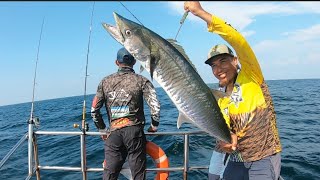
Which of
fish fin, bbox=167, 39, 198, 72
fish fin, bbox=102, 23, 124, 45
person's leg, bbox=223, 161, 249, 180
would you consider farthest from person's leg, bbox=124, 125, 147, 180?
fish fin, bbox=102, 23, 124, 45

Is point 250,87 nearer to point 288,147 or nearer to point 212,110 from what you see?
point 212,110

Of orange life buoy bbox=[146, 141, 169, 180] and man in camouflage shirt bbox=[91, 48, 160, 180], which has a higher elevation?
man in camouflage shirt bbox=[91, 48, 160, 180]

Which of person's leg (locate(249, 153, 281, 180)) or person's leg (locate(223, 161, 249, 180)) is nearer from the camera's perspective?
person's leg (locate(249, 153, 281, 180))

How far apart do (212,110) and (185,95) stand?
1.11ft

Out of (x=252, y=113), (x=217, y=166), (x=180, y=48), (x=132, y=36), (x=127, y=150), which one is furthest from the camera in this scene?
(x=127, y=150)

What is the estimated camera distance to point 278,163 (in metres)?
3.29

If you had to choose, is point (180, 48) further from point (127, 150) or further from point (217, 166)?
point (127, 150)

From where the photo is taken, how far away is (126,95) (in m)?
4.74

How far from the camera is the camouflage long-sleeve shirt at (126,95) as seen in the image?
4748 mm

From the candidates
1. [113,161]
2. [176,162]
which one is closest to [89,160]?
[176,162]

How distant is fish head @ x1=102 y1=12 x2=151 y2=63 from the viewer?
8.45ft

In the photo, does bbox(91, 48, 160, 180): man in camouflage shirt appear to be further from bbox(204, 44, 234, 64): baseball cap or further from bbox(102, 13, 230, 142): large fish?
bbox(102, 13, 230, 142): large fish

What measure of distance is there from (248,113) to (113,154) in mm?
2409

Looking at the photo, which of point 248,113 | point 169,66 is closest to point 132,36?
point 169,66
